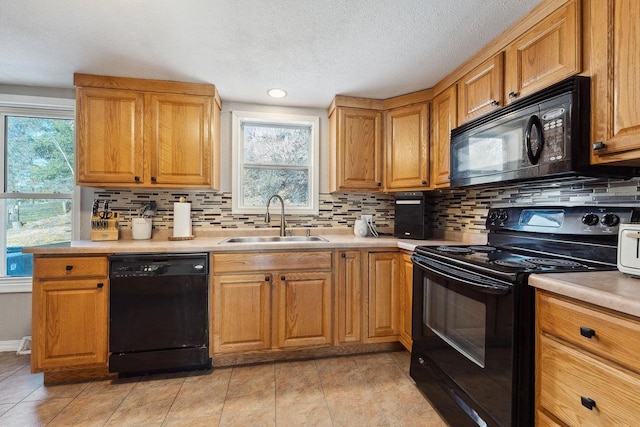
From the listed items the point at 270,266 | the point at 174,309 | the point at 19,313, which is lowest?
the point at 19,313

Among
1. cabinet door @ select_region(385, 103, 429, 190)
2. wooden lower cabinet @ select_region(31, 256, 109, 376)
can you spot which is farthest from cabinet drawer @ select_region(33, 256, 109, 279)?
cabinet door @ select_region(385, 103, 429, 190)

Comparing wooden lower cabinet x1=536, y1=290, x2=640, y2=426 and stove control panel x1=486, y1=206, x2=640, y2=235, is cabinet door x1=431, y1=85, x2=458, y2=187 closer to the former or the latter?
stove control panel x1=486, y1=206, x2=640, y2=235

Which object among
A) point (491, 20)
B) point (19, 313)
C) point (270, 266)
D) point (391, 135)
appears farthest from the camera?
point (391, 135)

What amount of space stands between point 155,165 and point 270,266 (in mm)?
1183

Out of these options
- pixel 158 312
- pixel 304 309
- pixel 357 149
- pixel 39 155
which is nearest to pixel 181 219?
pixel 158 312

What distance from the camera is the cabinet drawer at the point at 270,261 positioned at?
2.06 meters

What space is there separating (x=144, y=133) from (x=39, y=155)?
3.41 feet

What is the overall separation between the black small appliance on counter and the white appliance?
55.7 inches

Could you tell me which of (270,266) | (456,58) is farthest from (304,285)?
(456,58)

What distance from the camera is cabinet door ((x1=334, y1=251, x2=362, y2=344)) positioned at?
88.1 inches

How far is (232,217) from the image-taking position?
8.79 feet

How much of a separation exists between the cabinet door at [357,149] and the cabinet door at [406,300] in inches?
30.2

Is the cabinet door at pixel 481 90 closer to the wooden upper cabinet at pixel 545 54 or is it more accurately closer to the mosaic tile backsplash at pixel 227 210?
the wooden upper cabinet at pixel 545 54

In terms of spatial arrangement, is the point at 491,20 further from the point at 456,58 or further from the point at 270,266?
the point at 270,266
